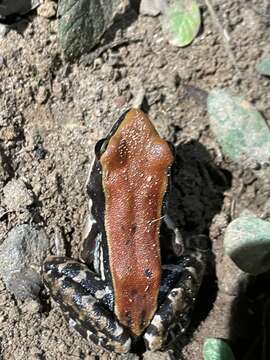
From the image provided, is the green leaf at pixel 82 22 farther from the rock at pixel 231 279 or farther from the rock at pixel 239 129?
the rock at pixel 231 279

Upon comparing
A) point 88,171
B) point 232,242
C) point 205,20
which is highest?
point 205,20

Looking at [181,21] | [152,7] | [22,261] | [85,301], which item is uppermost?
[152,7]

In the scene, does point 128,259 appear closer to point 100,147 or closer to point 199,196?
point 100,147

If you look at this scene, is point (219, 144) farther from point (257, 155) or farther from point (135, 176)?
point (135, 176)

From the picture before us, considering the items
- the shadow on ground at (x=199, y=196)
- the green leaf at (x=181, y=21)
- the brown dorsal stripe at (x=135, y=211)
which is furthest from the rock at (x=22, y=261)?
the green leaf at (x=181, y=21)

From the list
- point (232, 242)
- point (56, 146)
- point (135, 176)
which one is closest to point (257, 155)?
point (232, 242)

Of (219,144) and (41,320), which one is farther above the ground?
(219,144)

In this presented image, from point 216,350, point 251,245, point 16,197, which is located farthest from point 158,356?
point 16,197
